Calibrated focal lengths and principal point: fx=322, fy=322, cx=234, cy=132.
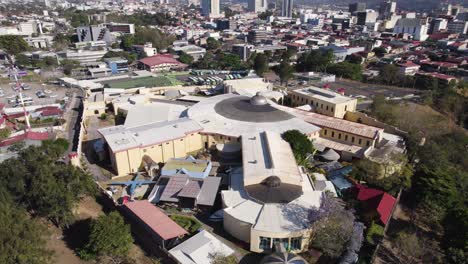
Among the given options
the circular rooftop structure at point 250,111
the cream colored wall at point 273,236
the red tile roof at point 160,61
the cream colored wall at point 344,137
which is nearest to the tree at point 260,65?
the red tile roof at point 160,61

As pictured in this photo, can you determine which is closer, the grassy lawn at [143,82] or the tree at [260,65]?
the grassy lawn at [143,82]

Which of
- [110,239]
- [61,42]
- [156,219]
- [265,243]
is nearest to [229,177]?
[156,219]

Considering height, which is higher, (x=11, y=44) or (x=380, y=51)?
(x=11, y=44)

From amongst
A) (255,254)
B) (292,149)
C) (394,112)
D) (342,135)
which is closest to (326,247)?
(255,254)

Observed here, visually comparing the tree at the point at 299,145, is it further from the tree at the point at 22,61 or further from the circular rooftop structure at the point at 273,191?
the tree at the point at 22,61

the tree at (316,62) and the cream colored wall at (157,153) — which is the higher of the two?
the tree at (316,62)

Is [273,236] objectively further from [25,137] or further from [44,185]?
[25,137]

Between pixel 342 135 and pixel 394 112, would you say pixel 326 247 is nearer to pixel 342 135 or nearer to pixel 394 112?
pixel 342 135
